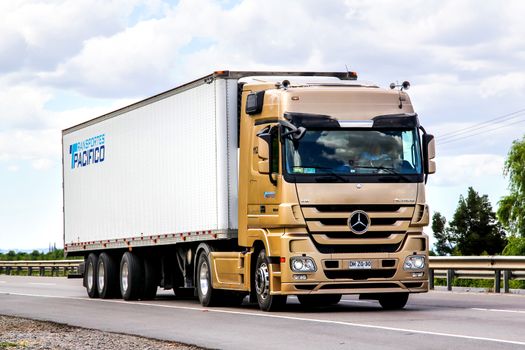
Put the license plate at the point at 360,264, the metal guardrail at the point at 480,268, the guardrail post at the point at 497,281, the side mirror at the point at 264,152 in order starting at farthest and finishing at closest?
the guardrail post at the point at 497,281 → the metal guardrail at the point at 480,268 → the side mirror at the point at 264,152 → the license plate at the point at 360,264

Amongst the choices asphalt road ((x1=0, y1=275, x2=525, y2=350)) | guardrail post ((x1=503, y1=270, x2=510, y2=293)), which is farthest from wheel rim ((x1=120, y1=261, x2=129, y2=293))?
guardrail post ((x1=503, y1=270, x2=510, y2=293))

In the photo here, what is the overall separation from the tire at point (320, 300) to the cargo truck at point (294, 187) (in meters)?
0.04

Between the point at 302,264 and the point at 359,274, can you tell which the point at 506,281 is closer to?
the point at 359,274

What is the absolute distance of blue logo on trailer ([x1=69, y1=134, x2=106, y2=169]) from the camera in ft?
92.6

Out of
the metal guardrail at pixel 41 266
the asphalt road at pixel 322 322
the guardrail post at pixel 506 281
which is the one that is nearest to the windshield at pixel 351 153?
the asphalt road at pixel 322 322

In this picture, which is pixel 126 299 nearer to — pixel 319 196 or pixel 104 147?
pixel 104 147

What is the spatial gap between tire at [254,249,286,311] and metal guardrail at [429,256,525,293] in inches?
305

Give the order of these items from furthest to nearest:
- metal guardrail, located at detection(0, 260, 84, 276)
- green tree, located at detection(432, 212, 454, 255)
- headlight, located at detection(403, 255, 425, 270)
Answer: green tree, located at detection(432, 212, 454, 255) < metal guardrail, located at detection(0, 260, 84, 276) < headlight, located at detection(403, 255, 425, 270)

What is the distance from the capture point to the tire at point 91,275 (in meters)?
28.7

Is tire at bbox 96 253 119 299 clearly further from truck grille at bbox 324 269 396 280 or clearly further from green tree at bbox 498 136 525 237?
green tree at bbox 498 136 525 237

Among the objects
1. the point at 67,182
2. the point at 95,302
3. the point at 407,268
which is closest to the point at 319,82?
the point at 407,268

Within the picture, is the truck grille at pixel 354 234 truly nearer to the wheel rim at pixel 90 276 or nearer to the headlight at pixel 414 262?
the headlight at pixel 414 262

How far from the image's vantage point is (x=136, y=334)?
16094 millimetres

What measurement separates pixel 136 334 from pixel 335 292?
4.01 meters
